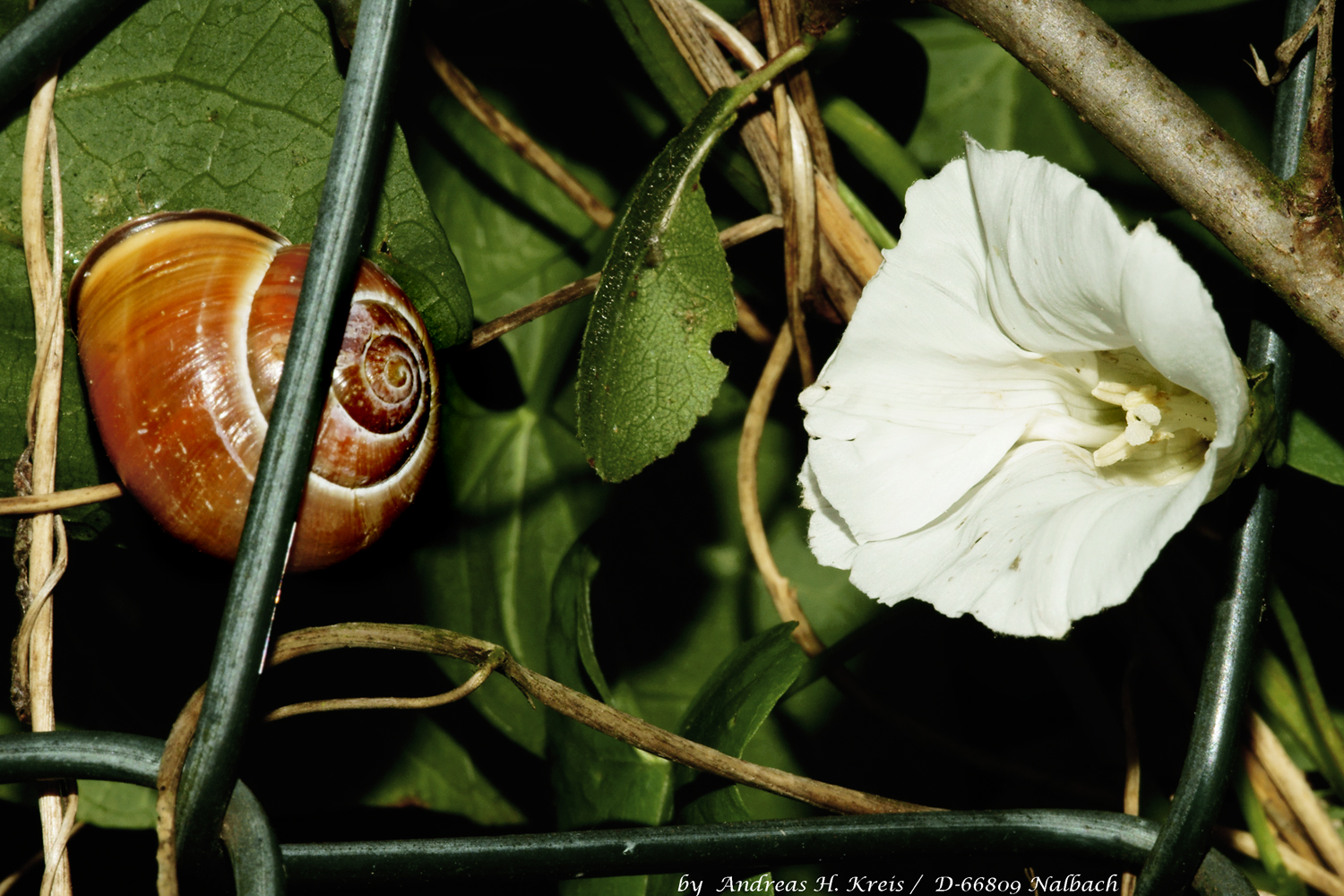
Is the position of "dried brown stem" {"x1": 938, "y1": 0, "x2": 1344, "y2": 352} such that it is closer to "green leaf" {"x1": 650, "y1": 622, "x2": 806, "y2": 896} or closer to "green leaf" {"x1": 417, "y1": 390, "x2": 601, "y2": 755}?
"green leaf" {"x1": 650, "y1": 622, "x2": 806, "y2": 896}

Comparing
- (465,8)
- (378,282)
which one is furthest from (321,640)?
(465,8)

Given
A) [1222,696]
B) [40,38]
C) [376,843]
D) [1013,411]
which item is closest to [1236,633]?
[1222,696]

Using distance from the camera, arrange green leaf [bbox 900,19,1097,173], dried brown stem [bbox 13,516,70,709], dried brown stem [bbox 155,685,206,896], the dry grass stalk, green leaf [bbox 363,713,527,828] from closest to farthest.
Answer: dried brown stem [bbox 155,685,206,896] < dried brown stem [bbox 13,516,70,709] < the dry grass stalk < green leaf [bbox 900,19,1097,173] < green leaf [bbox 363,713,527,828]

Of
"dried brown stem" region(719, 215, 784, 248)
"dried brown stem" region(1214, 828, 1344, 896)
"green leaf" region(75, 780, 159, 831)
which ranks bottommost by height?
"dried brown stem" region(1214, 828, 1344, 896)

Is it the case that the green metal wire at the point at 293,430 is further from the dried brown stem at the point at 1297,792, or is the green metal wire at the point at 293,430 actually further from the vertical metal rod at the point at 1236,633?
the dried brown stem at the point at 1297,792

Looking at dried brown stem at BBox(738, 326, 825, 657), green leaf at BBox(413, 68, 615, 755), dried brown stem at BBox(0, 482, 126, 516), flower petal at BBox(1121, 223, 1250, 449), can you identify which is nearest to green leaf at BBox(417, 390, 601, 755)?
green leaf at BBox(413, 68, 615, 755)

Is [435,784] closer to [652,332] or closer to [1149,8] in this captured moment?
Answer: [652,332]

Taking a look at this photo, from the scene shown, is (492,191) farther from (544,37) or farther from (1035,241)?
(1035,241)
